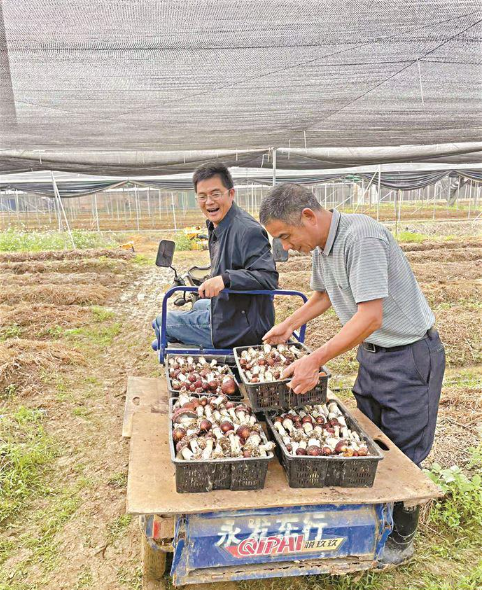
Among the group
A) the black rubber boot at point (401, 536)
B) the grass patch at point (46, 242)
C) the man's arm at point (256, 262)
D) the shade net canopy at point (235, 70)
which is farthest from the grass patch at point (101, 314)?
the grass patch at point (46, 242)

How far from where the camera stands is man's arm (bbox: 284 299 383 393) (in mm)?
1942

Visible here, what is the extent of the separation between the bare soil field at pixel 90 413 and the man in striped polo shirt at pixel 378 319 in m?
0.83

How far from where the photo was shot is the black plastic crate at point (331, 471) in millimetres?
1869

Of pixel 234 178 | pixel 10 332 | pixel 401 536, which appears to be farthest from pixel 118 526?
Answer: pixel 234 178

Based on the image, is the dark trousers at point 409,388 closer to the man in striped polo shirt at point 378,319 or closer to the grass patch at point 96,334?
the man in striped polo shirt at point 378,319

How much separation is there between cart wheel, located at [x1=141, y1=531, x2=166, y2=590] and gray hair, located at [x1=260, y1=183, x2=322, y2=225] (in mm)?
1649

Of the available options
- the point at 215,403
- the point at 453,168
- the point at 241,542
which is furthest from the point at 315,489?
the point at 453,168

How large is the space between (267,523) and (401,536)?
0.88m

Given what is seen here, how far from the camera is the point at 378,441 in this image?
230 centimetres

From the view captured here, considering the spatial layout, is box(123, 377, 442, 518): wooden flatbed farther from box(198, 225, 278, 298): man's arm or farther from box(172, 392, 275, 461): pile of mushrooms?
box(198, 225, 278, 298): man's arm

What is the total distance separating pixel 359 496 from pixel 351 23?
8.31 feet

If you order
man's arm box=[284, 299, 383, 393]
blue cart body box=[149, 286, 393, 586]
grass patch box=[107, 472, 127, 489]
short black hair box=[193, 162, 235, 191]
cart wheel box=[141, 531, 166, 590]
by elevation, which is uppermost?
short black hair box=[193, 162, 235, 191]

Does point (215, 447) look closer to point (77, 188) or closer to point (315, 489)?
point (315, 489)

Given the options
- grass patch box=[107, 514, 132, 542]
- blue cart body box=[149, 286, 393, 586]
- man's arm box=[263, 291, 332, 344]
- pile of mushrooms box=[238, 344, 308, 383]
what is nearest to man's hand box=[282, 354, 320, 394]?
pile of mushrooms box=[238, 344, 308, 383]
